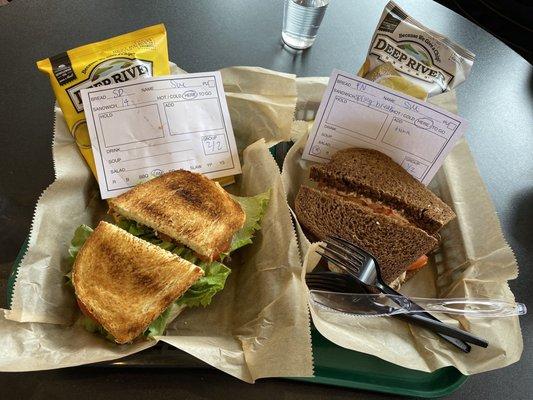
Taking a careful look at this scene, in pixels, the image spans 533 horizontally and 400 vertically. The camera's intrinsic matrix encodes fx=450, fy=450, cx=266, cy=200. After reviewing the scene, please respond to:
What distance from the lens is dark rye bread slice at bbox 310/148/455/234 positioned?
4.50 ft

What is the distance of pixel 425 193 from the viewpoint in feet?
4.63

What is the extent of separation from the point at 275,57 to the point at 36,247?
1.23 meters

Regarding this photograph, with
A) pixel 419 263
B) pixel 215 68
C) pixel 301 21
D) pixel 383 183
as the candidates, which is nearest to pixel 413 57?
pixel 383 183

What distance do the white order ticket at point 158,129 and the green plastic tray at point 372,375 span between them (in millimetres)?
438

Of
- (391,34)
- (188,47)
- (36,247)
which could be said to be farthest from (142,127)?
(391,34)

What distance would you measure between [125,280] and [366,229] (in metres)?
0.71

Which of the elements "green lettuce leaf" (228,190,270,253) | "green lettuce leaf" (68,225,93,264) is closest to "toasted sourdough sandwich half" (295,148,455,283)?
"green lettuce leaf" (228,190,270,253)

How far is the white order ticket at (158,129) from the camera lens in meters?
1.38

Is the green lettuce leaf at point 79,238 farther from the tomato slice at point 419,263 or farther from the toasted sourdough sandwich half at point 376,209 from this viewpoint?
the tomato slice at point 419,263

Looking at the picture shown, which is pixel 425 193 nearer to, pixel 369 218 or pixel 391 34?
pixel 369 218

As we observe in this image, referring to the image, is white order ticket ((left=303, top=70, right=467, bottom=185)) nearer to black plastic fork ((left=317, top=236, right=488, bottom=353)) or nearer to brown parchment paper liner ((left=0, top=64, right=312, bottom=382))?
brown parchment paper liner ((left=0, top=64, right=312, bottom=382))

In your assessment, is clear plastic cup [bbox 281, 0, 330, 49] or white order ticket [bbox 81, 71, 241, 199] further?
clear plastic cup [bbox 281, 0, 330, 49]

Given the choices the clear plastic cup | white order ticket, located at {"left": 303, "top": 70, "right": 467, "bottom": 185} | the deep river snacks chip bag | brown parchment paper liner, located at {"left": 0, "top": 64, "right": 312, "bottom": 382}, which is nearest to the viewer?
brown parchment paper liner, located at {"left": 0, "top": 64, "right": 312, "bottom": 382}

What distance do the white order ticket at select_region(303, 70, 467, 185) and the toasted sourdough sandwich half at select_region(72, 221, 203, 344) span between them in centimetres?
62
